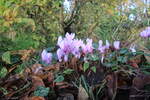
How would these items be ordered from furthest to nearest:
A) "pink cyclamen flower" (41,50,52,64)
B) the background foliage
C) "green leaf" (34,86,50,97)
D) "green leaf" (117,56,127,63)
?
the background foliage
"pink cyclamen flower" (41,50,52,64)
"green leaf" (117,56,127,63)
"green leaf" (34,86,50,97)

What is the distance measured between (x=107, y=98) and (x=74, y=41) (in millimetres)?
230

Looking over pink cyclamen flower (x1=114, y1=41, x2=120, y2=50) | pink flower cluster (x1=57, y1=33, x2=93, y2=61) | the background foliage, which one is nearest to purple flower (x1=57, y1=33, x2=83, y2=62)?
pink flower cluster (x1=57, y1=33, x2=93, y2=61)

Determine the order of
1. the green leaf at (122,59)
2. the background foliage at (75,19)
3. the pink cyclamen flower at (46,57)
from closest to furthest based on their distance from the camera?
the green leaf at (122,59) → the pink cyclamen flower at (46,57) → the background foliage at (75,19)

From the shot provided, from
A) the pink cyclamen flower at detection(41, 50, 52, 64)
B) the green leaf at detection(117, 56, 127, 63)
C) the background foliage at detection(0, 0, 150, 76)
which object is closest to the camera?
the green leaf at detection(117, 56, 127, 63)

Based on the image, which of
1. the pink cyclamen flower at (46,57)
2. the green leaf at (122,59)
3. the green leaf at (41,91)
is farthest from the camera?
the pink cyclamen flower at (46,57)

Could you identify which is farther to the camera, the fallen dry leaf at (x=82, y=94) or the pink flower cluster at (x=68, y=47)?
the pink flower cluster at (x=68, y=47)

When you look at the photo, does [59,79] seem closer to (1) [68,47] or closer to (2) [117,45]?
(1) [68,47]

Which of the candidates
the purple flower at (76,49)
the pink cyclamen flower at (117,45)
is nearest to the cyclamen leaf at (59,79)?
the purple flower at (76,49)

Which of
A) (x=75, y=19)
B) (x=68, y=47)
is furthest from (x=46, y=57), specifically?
(x=75, y=19)

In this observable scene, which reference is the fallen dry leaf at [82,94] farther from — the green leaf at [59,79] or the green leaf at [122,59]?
the green leaf at [122,59]

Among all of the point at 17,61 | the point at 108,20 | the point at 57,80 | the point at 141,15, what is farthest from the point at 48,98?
the point at 141,15

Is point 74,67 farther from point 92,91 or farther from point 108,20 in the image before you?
point 108,20

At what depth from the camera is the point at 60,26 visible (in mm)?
4469

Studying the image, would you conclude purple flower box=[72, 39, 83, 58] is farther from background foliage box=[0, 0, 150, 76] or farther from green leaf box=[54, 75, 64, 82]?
background foliage box=[0, 0, 150, 76]
